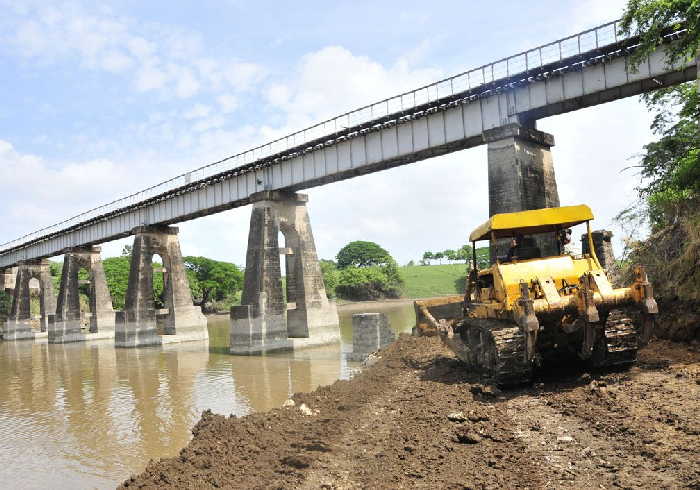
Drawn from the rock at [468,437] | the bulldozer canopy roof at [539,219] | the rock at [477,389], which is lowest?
the rock at [468,437]

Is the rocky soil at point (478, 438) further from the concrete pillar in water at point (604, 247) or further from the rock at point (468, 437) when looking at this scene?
the concrete pillar in water at point (604, 247)

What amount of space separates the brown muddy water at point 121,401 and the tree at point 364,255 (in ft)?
211

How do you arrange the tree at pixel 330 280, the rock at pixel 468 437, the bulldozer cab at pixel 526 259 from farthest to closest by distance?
the tree at pixel 330 280
the bulldozer cab at pixel 526 259
the rock at pixel 468 437

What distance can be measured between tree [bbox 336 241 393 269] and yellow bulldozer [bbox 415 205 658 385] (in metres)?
85.9

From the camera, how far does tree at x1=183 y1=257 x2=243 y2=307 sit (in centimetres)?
7431

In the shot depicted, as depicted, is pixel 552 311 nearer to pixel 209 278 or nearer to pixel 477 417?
pixel 477 417

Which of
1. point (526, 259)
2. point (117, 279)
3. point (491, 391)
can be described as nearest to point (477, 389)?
point (491, 391)

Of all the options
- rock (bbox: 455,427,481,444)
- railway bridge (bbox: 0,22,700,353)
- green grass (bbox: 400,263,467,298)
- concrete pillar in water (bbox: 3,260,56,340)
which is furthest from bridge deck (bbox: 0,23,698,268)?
green grass (bbox: 400,263,467,298)

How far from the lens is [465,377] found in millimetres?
9906

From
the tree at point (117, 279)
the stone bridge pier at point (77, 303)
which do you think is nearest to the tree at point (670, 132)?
the stone bridge pier at point (77, 303)

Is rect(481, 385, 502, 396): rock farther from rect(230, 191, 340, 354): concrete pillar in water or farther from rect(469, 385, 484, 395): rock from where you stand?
rect(230, 191, 340, 354): concrete pillar in water

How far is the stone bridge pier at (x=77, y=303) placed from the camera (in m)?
45.9

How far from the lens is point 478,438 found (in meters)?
6.72

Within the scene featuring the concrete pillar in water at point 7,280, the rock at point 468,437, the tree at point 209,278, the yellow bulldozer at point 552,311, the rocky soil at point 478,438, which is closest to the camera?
the rocky soil at point 478,438
